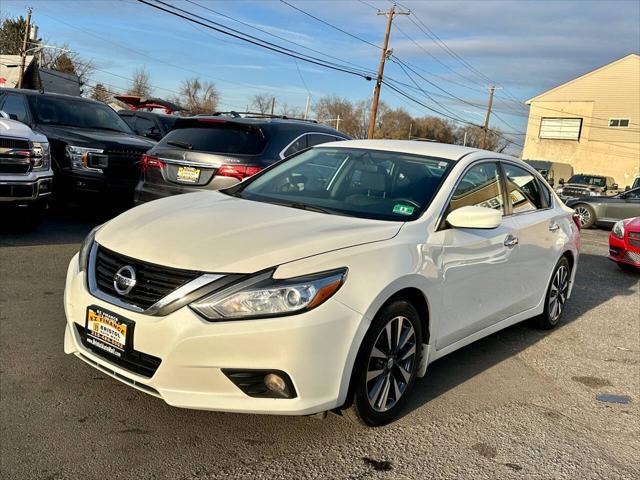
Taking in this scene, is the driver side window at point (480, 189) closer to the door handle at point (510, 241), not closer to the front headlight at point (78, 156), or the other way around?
the door handle at point (510, 241)

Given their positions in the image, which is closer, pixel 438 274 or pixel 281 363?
pixel 281 363

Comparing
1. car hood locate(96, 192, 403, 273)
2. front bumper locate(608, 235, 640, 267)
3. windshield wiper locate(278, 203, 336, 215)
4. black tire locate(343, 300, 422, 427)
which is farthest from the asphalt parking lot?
front bumper locate(608, 235, 640, 267)

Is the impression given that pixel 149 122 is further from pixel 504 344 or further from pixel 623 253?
pixel 504 344

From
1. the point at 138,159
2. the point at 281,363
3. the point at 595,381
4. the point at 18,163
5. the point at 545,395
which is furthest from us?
the point at 138,159

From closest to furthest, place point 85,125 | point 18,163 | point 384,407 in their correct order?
point 384,407
point 18,163
point 85,125

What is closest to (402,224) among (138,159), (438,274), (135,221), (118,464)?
(438,274)

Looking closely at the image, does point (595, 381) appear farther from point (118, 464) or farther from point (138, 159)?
point (138, 159)

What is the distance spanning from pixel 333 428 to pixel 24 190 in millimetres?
5291

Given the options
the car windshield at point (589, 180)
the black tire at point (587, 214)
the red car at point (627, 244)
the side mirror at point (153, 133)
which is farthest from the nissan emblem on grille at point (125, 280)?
the car windshield at point (589, 180)

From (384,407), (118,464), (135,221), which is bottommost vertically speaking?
(118,464)

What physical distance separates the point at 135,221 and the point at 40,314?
73.0 inches

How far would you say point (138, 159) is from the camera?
8945 mm

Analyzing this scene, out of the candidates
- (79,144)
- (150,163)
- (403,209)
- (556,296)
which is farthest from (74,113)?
(556,296)

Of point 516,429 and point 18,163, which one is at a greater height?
point 18,163
